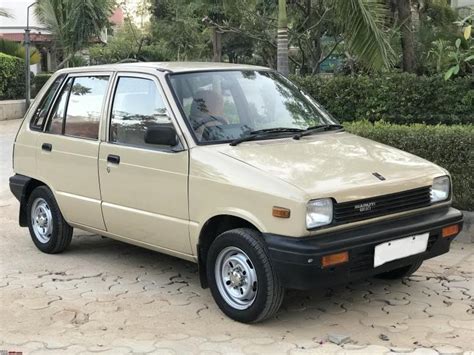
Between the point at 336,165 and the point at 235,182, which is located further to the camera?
the point at 336,165

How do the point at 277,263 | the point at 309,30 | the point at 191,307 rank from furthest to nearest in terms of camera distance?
the point at 309,30, the point at 191,307, the point at 277,263

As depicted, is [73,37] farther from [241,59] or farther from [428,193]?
[428,193]

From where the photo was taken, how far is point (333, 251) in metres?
3.89

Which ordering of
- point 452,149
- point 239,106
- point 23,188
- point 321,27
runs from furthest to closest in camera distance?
1. point 321,27
2. point 452,149
3. point 23,188
4. point 239,106

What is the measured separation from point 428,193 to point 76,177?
301 cm

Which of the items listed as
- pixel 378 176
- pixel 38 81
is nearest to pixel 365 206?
pixel 378 176

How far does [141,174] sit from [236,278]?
1.18m

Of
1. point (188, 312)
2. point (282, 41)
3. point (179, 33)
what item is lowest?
point (188, 312)

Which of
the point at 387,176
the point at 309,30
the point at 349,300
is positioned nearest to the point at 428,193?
the point at 387,176

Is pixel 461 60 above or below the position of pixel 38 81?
above

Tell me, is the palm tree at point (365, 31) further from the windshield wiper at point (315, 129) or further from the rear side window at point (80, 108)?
the rear side window at point (80, 108)

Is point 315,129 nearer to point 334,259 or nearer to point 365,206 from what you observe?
point 365,206

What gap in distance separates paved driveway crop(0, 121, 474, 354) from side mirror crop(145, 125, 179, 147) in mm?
1228

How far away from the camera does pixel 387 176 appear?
4.27 m
